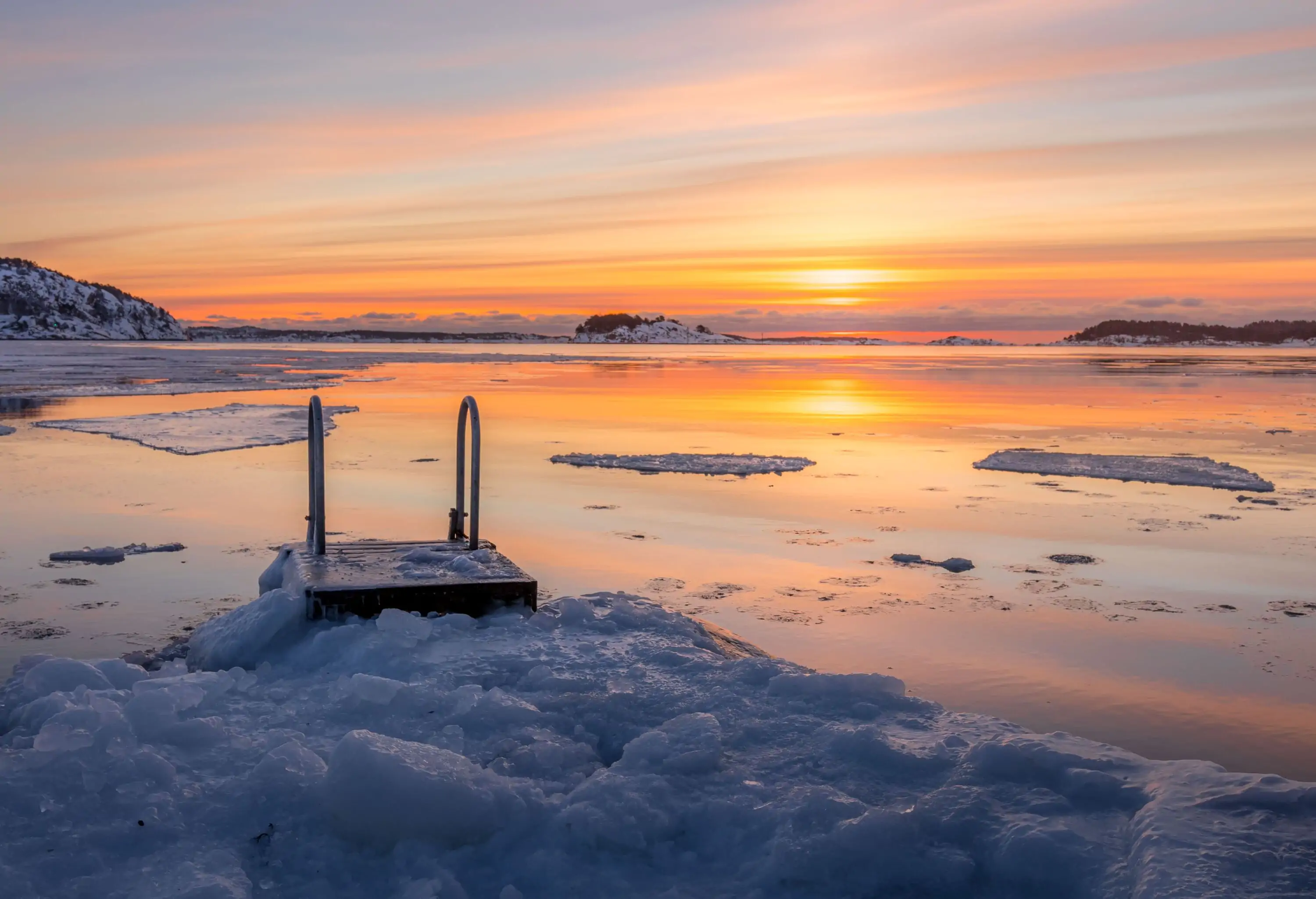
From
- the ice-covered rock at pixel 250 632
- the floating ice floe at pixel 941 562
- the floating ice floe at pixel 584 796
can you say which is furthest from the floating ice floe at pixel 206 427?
the floating ice floe at pixel 584 796

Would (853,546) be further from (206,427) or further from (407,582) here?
(206,427)

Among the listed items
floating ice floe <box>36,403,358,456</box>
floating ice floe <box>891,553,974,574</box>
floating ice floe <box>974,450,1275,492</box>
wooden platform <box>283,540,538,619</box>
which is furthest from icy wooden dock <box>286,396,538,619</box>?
floating ice floe <box>974,450,1275,492</box>

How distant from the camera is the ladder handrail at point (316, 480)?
22.9 ft

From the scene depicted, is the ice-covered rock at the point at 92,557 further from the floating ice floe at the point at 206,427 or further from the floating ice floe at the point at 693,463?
the floating ice floe at the point at 693,463

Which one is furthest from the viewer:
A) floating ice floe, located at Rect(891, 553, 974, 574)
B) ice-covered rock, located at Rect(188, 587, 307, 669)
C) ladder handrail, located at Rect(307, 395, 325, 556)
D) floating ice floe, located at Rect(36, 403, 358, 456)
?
floating ice floe, located at Rect(36, 403, 358, 456)

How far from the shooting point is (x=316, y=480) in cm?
718

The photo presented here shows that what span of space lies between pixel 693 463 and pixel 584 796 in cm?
1111

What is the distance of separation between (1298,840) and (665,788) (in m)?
2.37

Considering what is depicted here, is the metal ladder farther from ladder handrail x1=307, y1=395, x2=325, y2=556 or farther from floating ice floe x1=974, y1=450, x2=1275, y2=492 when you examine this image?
floating ice floe x1=974, y1=450, x2=1275, y2=492

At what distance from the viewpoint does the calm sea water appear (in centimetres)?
593

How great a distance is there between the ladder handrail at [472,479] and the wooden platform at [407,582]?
1.25ft

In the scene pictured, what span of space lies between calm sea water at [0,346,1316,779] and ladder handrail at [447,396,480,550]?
91 centimetres

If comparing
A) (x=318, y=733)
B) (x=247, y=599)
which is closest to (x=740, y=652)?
(x=318, y=733)

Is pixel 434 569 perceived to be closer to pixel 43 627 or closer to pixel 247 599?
pixel 247 599
